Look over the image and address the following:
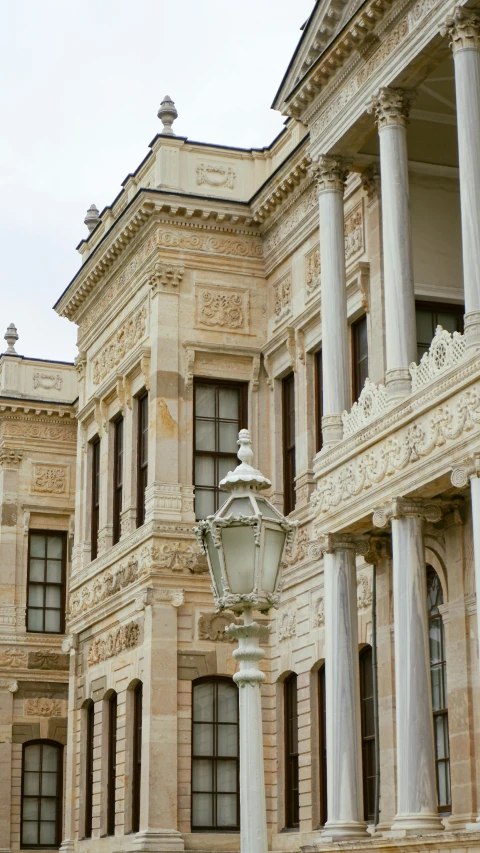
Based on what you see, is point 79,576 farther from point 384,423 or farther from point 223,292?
point 384,423

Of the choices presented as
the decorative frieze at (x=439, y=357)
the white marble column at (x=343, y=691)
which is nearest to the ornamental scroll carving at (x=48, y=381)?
the white marble column at (x=343, y=691)

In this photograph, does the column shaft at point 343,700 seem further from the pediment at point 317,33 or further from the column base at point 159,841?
the pediment at point 317,33

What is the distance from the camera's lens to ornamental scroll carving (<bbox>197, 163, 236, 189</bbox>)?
25.1m

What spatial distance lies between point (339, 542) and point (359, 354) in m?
3.96

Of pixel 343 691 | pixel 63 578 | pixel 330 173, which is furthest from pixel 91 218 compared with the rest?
pixel 343 691

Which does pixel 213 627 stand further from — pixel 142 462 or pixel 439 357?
pixel 439 357

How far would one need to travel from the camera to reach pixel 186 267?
24.6 m

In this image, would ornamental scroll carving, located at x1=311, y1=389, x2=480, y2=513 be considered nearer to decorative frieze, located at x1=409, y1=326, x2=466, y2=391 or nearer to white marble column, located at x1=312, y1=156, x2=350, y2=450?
decorative frieze, located at x1=409, y1=326, x2=466, y2=391

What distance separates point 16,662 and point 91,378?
8298 millimetres

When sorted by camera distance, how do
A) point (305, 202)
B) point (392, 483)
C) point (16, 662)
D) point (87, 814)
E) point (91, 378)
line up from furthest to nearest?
point (16, 662), point (91, 378), point (87, 814), point (305, 202), point (392, 483)

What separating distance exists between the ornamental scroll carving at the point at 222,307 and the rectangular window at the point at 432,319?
550 cm

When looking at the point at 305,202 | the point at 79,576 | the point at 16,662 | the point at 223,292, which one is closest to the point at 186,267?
the point at 223,292

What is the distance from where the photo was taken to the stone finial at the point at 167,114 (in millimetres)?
25391

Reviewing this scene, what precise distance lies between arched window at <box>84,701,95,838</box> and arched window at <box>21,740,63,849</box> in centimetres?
670
